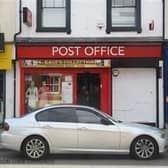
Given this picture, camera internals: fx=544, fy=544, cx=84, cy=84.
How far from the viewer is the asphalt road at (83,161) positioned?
44.0 feet

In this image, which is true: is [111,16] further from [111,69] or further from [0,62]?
[0,62]

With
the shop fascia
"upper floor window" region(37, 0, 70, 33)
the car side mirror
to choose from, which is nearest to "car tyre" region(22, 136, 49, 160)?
the car side mirror

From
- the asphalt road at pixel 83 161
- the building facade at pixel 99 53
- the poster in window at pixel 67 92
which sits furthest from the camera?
the poster in window at pixel 67 92

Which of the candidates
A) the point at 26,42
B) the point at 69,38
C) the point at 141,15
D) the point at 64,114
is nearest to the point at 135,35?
the point at 141,15

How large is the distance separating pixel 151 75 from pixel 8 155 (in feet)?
25.6

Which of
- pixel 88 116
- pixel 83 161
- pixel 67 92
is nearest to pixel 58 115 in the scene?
pixel 88 116

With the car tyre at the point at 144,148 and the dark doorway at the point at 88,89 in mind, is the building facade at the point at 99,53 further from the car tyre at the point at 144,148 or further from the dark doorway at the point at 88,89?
the car tyre at the point at 144,148

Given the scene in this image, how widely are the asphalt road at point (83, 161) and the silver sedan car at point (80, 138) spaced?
26 centimetres

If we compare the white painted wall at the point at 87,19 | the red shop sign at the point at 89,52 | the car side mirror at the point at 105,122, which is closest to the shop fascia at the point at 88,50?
the red shop sign at the point at 89,52

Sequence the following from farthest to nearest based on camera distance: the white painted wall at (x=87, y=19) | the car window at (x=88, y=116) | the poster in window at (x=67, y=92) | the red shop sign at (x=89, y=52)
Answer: the poster in window at (x=67, y=92) < the white painted wall at (x=87, y=19) < the red shop sign at (x=89, y=52) < the car window at (x=88, y=116)

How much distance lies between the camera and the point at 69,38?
69.7ft

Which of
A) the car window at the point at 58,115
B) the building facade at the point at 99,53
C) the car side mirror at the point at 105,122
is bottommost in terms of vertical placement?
the car side mirror at the point at 105,122

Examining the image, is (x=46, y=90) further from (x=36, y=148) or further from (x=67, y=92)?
(x=36, y=148)

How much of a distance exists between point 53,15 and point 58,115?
8.02m
